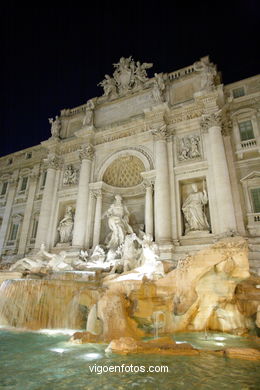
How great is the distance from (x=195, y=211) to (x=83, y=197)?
26.7 feet

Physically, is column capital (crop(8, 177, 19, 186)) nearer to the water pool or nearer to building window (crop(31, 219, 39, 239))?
building window (crop(31, 219, 39, 239))

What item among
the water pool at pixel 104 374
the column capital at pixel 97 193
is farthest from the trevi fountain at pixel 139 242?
the column capital at pixel 97 193

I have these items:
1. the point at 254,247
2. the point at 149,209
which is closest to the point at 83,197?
the point at 149,209

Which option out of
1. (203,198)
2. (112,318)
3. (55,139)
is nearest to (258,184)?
(203,198)

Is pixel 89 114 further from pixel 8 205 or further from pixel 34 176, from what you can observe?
pixel 8 205

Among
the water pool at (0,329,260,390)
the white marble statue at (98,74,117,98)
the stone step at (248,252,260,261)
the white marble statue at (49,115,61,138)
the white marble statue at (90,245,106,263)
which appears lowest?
the water pool at (0,329,260,390)

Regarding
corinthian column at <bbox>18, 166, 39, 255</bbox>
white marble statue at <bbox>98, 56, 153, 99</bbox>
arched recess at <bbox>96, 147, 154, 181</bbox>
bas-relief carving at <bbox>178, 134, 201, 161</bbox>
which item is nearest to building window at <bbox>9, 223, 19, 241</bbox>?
corinthian column at <bbox>18, 166, 39, 255</bbox>

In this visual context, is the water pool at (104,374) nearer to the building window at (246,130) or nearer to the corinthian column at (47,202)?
the building window at (246,130)

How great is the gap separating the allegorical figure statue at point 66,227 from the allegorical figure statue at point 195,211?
876cm

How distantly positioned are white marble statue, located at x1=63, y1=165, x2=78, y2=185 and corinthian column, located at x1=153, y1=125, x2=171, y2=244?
7.38 metres

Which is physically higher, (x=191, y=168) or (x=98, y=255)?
(x=191, y=168)

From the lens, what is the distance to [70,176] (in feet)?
67.1

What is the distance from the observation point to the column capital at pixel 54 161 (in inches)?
827

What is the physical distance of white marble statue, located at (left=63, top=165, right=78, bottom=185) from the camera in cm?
2025
